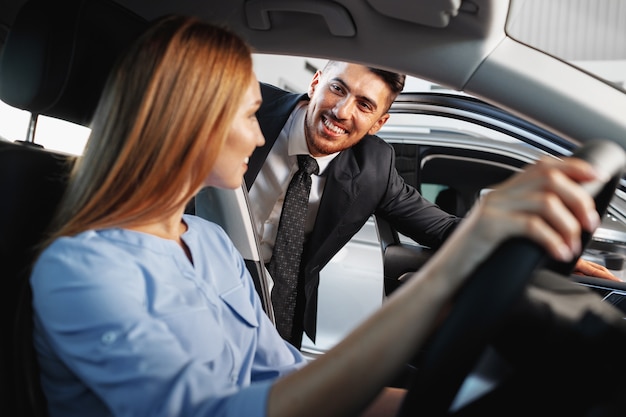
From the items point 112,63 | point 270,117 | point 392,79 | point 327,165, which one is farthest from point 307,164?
point 112,63

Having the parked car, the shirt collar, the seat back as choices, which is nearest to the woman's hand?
the seat back

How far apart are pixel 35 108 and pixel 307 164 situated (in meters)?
0.99

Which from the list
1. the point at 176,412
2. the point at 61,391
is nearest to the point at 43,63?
the point at 61,391

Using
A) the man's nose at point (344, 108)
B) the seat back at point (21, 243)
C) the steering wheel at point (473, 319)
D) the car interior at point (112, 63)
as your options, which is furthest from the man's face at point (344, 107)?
the steering wheel at point (473, 319)

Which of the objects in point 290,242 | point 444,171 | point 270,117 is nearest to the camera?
point 290,242

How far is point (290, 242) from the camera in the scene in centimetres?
188

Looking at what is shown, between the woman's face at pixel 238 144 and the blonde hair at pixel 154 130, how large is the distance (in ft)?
0.13

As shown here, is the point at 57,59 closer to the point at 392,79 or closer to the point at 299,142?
the point at 299,142

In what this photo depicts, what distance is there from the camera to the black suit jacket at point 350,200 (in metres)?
1.93

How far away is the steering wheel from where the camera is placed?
0.55m

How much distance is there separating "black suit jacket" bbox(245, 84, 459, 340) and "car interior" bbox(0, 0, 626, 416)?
1.72ft

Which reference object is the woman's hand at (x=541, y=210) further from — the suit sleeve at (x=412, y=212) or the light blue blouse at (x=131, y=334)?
the suit sleeve at (x=412, y=212)

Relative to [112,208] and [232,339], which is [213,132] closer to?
[112,208]

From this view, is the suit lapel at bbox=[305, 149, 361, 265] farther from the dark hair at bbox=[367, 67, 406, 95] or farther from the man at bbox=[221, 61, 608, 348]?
the dark hair at bbox=[367, 67, 406, 95]
